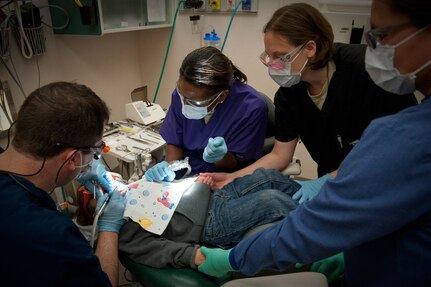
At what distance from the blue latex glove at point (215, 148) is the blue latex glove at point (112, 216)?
1.59 ft

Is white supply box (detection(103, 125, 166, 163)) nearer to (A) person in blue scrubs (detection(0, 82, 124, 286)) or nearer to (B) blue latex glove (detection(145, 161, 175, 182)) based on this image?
(B) blue latex glove (detection(145, 161, 175, 182))

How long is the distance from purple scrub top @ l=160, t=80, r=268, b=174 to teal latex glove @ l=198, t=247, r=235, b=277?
0.67m

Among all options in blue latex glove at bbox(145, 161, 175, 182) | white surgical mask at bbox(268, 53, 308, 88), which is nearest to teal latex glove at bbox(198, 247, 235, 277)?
blue latex glove at bbox(145, 161, 175, 182)

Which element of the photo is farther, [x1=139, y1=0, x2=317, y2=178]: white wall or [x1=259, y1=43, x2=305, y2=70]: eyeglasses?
[x1=139, y1=0, x2=317, y2=178]: white wall

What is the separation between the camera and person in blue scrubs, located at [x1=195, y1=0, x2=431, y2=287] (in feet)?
1.90

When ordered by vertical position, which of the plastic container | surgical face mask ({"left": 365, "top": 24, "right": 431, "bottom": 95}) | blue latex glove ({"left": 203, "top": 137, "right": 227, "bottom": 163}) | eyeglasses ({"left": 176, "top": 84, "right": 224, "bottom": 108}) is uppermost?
surgical face mask ({"left": 365, "top": 24, "right": 431, "bottom": 95})

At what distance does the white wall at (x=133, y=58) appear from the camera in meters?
2.07

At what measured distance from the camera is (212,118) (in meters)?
1.64

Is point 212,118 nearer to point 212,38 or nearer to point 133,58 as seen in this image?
point 212,38

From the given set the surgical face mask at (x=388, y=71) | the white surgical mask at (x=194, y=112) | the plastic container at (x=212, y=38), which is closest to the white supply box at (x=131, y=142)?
the white surgical mask at (x=194, y=112)

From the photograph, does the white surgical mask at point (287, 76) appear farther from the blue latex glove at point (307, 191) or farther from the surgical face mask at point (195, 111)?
the blue latex glove at point (307, 191)

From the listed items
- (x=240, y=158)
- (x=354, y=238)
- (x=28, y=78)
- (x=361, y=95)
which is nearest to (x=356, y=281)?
(x=354, y=238)

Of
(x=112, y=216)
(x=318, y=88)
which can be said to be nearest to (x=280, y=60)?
(x=318, y=88)

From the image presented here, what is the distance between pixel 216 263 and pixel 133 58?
2312mm
